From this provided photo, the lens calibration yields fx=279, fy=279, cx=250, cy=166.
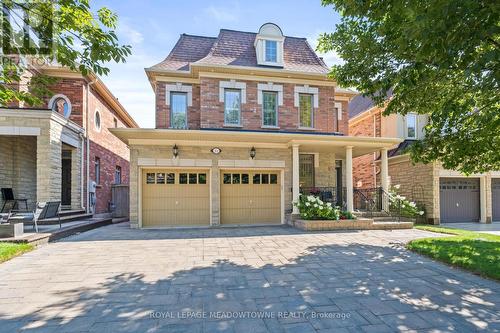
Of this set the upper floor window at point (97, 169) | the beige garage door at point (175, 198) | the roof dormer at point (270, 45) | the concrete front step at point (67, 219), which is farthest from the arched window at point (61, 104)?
the roof dormer at point (270, 45)

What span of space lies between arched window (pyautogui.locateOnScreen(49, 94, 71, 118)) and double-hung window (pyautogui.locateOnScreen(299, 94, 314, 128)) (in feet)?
35.1

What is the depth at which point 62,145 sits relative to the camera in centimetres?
1208

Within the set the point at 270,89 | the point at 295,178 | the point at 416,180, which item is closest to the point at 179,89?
A: the point at 270,89

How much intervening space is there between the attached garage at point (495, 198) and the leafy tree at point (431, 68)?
29.5 feet

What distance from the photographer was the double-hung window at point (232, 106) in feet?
41.1

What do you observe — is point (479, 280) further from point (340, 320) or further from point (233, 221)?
point (233, 221)

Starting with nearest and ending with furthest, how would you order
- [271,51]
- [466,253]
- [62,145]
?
[466,253]
[62,145]
[271,51]

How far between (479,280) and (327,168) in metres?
8.48

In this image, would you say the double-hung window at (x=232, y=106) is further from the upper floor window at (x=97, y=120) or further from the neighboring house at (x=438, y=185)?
the upper floor window at (x=97, y=120)

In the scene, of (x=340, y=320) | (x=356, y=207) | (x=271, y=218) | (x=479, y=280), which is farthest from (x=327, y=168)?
(x=340, y=320)

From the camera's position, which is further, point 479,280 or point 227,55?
point 227,55

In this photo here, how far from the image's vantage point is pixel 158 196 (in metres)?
10.9

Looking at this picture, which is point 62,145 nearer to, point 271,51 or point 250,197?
point 250,197

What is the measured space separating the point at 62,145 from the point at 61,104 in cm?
226
